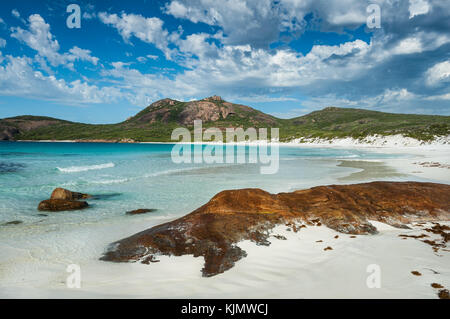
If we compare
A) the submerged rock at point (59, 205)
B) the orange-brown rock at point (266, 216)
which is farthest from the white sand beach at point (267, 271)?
the submerged rock at point (59, 205)

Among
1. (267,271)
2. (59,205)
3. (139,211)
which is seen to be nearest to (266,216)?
(267,271)

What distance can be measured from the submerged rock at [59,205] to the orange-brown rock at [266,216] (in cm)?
663

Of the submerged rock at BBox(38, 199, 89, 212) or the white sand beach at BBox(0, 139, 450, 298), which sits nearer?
the white sand beach at BBox(0, 139, 450, 298)

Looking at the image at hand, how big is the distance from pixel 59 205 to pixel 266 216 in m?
10.4

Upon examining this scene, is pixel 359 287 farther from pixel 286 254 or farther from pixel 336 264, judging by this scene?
pixel 286 254

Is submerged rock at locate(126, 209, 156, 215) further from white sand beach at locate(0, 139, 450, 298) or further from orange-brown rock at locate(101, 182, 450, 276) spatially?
orange-brown rock at locate(101, 182, 450, 276)

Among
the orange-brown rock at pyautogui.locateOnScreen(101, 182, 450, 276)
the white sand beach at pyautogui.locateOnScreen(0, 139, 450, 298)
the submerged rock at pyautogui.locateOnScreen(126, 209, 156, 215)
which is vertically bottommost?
the submerged rock at pyautogui.locateOnScreen(126, 209, 156, 215)

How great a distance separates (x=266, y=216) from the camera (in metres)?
8.18

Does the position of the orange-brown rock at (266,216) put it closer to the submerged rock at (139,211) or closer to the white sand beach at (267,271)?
the white sand beach at (267,271)

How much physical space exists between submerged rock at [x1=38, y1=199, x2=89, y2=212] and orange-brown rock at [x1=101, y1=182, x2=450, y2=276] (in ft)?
21.7

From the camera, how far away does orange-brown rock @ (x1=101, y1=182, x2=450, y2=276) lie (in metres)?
6.48

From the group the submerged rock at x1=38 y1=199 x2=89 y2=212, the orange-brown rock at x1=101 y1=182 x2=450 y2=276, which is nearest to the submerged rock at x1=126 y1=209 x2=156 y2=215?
A: the submerged rock at x1=38 y1=199 x2=89 y2=212
